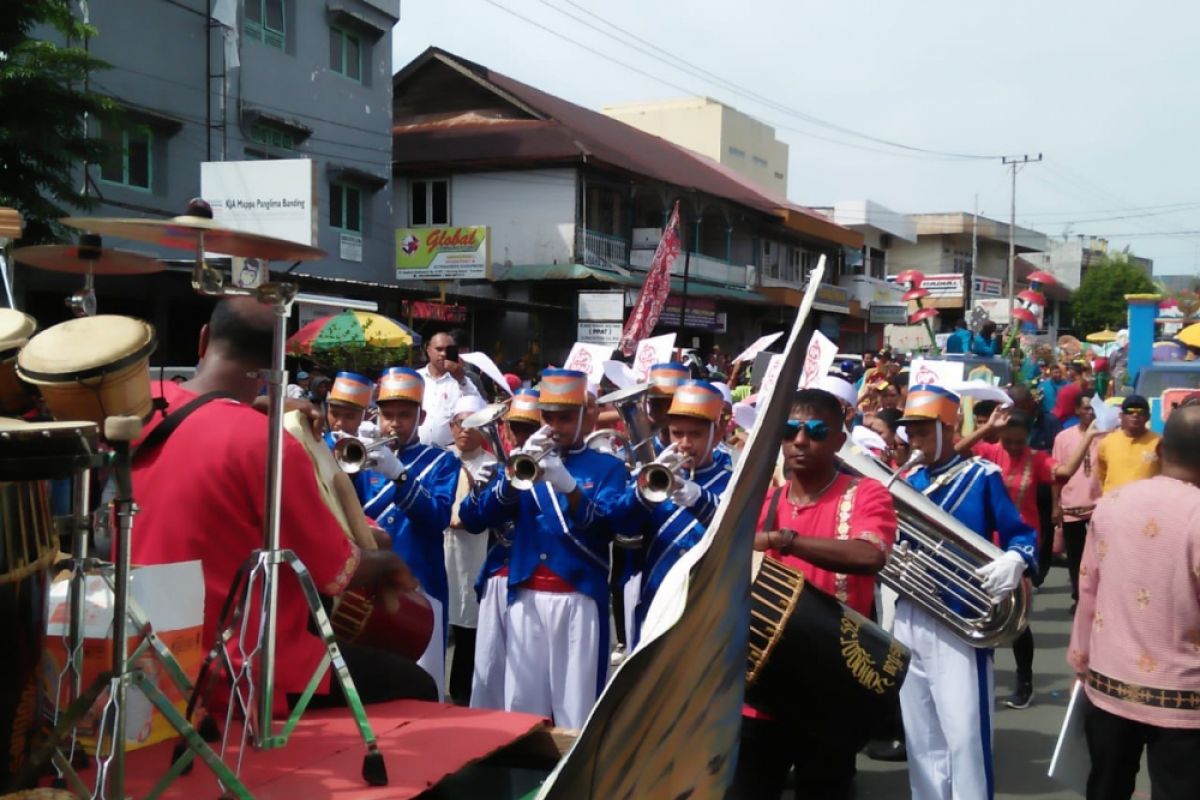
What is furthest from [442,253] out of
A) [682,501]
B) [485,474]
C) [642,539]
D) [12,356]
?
[12,356]

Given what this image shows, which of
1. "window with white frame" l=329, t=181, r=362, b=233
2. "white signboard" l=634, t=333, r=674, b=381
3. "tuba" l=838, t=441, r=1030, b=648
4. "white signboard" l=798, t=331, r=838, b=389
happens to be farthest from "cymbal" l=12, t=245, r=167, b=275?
"window with white frame" l=329, t=181, r=362, b=233

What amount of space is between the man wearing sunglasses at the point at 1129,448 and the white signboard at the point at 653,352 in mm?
3724

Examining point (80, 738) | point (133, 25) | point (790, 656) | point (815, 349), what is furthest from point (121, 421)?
point (133, 25)

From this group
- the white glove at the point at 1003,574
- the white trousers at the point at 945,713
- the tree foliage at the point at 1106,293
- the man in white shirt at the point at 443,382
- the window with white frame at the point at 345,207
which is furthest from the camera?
the tree foliage at the point at 1106,293

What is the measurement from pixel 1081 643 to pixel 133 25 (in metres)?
18.8

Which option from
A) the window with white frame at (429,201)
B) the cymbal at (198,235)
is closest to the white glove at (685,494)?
the cymbal at (198,235)

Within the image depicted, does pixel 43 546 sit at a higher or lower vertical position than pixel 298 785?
higher

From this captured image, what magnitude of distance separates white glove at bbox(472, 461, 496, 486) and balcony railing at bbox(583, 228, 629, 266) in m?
23.2

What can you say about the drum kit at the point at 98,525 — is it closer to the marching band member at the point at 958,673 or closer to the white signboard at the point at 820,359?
the marching band member at the point at 958,673

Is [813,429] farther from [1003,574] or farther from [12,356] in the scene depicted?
[12,356]

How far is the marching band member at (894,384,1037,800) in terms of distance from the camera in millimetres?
4965

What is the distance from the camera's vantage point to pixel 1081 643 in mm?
4473

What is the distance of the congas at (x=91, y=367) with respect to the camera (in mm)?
2178

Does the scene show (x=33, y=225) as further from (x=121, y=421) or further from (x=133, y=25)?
(x=121, y=421)
